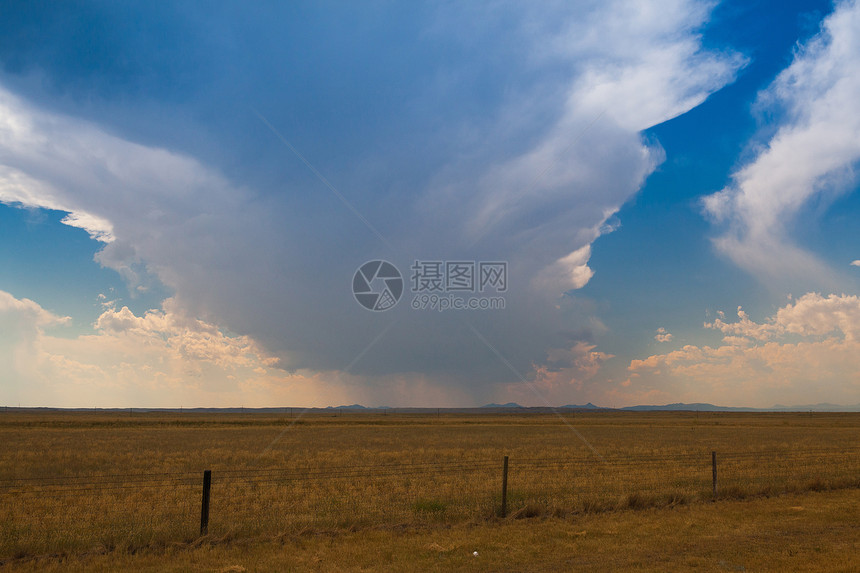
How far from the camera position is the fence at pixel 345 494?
12.5 metres

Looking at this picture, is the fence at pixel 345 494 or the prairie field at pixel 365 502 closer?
the prairie field at pixel 365 502

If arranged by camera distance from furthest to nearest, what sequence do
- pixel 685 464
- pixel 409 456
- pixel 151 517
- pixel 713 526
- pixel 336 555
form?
pixel 409 456, pixel 685 464, pixel 151 517, pixel 713 526, pixel 336 555

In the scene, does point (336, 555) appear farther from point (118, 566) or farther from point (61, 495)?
point (61, 495)

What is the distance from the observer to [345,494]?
1839cm

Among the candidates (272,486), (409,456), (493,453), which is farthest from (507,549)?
(493,453)

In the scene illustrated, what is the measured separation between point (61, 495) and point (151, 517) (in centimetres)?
672

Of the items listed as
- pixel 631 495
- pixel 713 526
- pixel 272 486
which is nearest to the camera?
pixel 713 526

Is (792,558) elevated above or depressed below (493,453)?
above

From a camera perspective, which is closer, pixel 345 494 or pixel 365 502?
pixel 365 502

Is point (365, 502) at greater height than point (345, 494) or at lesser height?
greater

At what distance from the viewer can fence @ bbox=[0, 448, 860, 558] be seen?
12.5 metres

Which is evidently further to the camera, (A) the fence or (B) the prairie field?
(A) the fence

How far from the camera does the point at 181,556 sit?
1034cm

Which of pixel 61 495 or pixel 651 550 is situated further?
pixel 61 495
